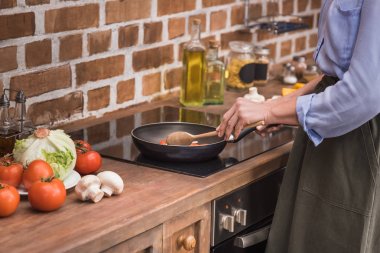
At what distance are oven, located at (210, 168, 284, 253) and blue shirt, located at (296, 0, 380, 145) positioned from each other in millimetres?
285

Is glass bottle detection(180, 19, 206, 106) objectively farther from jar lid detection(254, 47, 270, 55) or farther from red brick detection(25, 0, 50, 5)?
red brick detection(25, 0, 50, 5)

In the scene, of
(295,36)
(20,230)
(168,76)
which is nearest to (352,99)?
(20,230)

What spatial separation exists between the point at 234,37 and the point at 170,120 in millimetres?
758

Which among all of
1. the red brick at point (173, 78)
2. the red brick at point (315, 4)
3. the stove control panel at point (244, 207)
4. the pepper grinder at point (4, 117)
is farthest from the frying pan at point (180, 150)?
the red brick at point (315, 4)

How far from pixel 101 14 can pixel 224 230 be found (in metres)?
0.83

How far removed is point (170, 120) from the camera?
2414 mm

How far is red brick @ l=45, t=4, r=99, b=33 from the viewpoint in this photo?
7.09ft

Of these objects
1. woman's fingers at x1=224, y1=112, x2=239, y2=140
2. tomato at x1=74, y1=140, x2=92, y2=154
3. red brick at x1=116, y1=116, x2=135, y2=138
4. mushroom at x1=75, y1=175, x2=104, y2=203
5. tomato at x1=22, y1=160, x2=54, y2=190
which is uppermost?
woman's fingers at x1=224, y1=112, x2=239, y2=140

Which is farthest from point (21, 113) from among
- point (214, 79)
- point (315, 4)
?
point (315, 4)

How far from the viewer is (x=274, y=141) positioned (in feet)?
7.29

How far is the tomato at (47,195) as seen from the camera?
1567 millimetres

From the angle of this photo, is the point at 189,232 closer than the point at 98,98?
Yes

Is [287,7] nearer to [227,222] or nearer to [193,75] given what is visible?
[193,75]

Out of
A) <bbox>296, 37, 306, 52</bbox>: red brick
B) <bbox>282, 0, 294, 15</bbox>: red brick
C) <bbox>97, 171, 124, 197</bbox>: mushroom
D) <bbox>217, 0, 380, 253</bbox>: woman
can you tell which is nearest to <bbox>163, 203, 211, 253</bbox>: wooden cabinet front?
<bbox>97, 171, 124, 197</bbox>: mushroom
